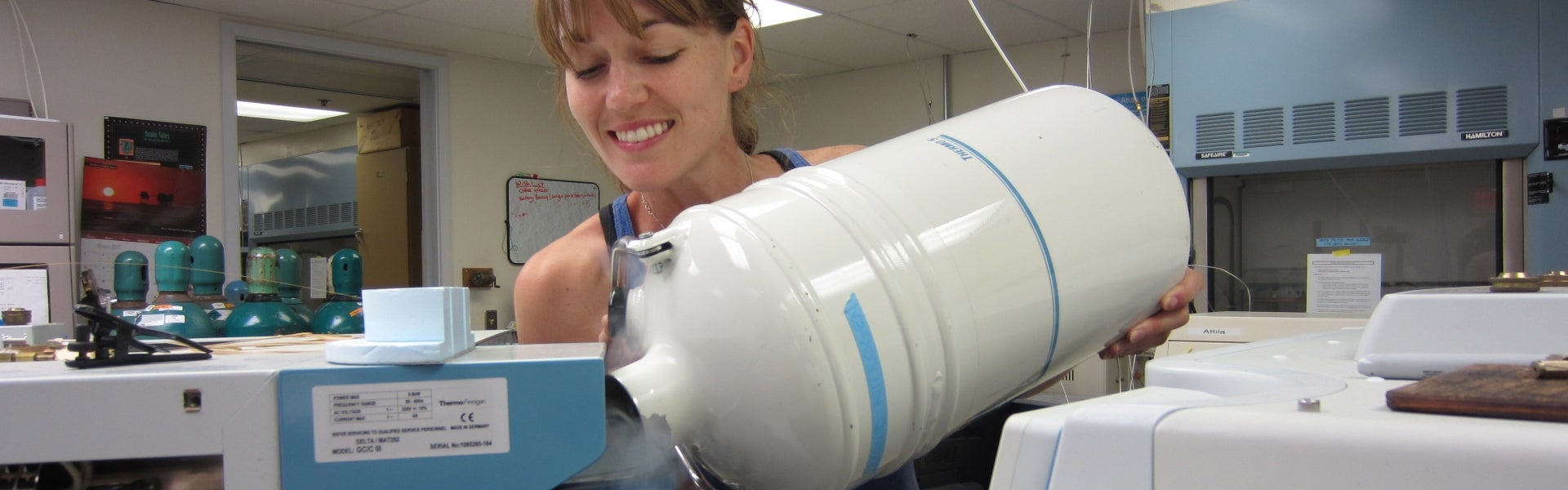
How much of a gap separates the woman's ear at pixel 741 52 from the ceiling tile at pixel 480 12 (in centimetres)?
305

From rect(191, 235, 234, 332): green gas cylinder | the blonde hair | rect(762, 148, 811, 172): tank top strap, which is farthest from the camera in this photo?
rect(191, 235, 234, 332): green gas cylinder

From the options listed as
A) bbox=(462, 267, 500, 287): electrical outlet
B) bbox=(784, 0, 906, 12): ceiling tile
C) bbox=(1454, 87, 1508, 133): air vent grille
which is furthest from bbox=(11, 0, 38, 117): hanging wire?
bbox=(1454, 87, 1508, 133): air vent grille

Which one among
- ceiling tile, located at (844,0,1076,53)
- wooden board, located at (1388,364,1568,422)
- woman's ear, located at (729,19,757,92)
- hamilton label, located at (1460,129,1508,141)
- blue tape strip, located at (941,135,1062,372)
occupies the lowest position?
wooden board, located at (1388,364,1568,422)

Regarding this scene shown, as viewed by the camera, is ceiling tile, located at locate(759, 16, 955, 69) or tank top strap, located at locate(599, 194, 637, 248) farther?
ceiling tile, located at locate(759, 16, 955, 69)

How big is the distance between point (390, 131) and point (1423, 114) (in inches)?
201

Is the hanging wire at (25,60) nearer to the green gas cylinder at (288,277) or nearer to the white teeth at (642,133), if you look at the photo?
the green gas cylinder at (288,277)

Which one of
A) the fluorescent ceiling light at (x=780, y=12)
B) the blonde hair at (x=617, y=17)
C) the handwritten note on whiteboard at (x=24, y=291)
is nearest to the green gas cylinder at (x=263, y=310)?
the handwritten note on whiteboard at (x=24, y=291)

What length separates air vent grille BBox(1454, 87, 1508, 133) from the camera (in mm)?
2254

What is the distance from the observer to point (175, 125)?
3836mm

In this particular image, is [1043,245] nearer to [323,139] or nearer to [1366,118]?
[1366,118]

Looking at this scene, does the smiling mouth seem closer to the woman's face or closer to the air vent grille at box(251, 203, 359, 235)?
the woman's face

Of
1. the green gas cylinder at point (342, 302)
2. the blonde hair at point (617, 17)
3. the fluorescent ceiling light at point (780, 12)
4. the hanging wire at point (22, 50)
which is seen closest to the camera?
the blonde hair at point (617, 17)

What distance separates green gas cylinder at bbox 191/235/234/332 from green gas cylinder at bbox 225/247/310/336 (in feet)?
0.27

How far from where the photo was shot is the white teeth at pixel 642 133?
82 cm
